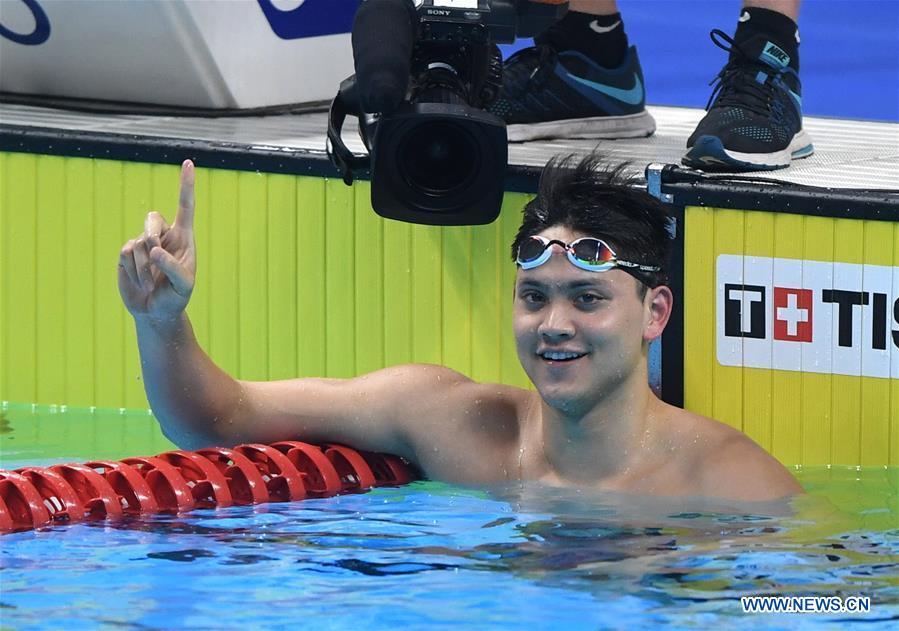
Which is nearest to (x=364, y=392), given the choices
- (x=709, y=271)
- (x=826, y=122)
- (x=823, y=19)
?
(x=709, y=271)

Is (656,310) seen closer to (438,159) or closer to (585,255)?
(585,255)

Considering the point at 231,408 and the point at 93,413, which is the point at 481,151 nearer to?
the point at 231,408

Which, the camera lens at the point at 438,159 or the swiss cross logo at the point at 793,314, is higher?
the camera lens at the point at 438,159

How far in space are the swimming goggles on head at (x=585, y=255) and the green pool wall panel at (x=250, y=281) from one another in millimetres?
638

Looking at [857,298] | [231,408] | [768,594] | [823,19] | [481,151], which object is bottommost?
[768,594]

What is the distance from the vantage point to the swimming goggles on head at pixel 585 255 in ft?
10.2

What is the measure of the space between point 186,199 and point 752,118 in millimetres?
1235

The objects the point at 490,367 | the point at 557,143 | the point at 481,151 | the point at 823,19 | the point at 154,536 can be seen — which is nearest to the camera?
the point at 154,536

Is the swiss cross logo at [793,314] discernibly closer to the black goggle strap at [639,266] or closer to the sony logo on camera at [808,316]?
the sony logo on camera at [808,316]

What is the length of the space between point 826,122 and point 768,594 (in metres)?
2.19

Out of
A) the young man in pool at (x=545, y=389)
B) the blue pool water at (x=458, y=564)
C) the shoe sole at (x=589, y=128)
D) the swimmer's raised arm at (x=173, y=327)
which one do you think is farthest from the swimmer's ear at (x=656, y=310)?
the shoe sole at (x=589, y=128)

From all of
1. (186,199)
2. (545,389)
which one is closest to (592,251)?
(545,389)

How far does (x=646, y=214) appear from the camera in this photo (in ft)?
10.5

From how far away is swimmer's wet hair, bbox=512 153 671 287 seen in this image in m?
3.16
